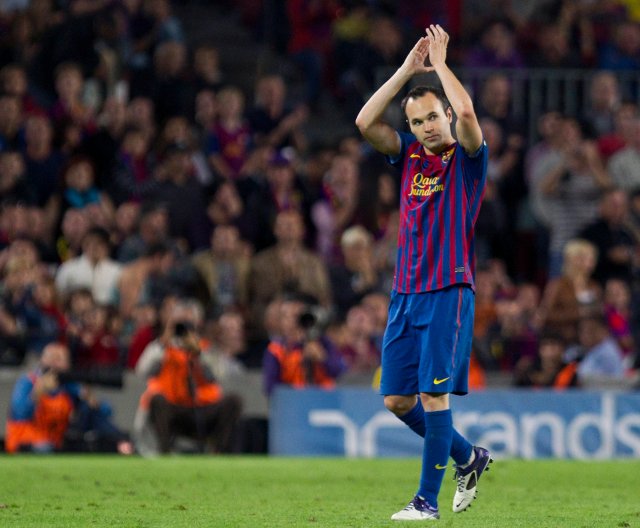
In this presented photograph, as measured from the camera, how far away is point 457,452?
27.3 feet

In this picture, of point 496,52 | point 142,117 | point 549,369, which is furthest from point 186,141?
point 549,369

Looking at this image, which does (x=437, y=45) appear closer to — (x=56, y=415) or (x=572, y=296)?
(x=56, y=415)

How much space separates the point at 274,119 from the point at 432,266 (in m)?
10.7

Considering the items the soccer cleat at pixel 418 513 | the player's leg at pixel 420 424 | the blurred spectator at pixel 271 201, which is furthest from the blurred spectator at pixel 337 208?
the soccer cleat at pixel 418 513

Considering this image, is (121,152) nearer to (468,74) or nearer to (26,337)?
(26,337)

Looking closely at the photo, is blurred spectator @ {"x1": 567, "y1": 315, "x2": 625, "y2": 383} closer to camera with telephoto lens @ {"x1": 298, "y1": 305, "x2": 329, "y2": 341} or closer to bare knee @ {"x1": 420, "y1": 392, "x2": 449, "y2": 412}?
camera with telephoto lens @ {"x1": 298, "y1": 305, "x2": 329, "y2": 341}

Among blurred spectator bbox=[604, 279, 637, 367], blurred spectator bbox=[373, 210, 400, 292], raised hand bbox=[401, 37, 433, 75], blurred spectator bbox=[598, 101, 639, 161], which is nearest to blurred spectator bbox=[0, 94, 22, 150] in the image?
blurred spectator bbox=[373, 210, 400, 292]

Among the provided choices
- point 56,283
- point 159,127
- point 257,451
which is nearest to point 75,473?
point 257,451

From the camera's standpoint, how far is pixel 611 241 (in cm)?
1748

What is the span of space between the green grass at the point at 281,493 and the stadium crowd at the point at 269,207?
213cm

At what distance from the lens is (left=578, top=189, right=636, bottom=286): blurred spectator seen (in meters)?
17.4

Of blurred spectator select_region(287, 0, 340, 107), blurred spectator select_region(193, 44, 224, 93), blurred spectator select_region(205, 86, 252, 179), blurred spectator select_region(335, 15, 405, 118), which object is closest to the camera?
blurred spectator select_region(205, 86, 252, 179)

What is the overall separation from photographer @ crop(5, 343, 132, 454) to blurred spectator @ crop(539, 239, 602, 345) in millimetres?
4683

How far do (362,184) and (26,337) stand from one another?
4416 millimetres
